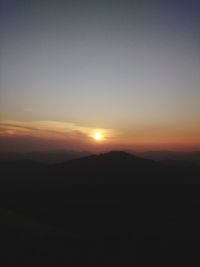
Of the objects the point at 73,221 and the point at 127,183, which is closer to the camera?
the point at 73,221

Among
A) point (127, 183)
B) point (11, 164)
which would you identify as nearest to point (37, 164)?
point (11, 164)

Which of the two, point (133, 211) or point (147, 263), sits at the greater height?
point (147, 263)

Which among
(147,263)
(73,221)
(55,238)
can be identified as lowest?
(73,221)

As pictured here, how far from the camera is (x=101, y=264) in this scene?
5.39 m

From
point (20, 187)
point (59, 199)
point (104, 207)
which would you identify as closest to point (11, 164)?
point (20, 187)

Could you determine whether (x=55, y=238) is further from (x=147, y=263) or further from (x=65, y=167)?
(x=65, y=167)

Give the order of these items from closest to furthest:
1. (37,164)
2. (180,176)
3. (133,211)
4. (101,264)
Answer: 1. (101,264)
2. (133,211)
3. (180,176)
4. (37,164)

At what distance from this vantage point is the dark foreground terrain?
5.76 meters

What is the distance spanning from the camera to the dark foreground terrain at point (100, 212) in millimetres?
5758

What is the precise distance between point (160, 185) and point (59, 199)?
34.7ft

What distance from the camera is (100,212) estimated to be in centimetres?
2138

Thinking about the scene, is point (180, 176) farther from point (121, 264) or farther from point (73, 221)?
point (121, 264)

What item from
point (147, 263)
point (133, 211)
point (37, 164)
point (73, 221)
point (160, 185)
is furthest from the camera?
point (37, 164)

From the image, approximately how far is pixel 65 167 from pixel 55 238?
94.7ft
